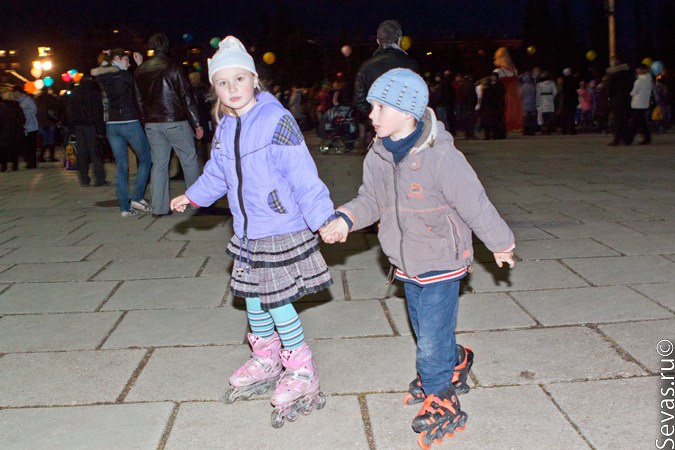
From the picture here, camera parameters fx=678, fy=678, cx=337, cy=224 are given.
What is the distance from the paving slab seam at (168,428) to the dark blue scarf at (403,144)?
142 centimetres

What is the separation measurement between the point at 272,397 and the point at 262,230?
721mm

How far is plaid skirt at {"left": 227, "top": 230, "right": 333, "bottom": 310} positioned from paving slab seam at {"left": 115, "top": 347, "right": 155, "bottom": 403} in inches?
28.9

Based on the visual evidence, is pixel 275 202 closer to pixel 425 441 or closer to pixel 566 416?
Answer: pixel 425 441

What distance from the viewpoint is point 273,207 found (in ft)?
9.33

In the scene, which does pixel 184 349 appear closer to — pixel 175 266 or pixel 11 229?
pixel 175 266

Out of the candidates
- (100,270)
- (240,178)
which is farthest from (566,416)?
(100,270)

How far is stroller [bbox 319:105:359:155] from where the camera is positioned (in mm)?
14570

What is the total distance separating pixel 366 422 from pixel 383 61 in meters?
3.87

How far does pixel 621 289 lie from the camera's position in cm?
431

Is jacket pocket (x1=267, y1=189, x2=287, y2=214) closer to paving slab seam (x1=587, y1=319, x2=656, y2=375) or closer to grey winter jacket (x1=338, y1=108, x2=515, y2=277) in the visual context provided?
grey winter jacket (x1=338, y1=108, x2=515, y2=277)

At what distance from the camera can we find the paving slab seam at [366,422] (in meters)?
2.62

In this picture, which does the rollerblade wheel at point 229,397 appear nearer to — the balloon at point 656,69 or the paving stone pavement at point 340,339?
the paving stone pavement at point 340,339

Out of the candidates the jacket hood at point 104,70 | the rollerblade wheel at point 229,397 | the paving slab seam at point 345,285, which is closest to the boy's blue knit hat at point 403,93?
the rollerblade wheel at point 229,397

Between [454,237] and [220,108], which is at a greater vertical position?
[220,108]
